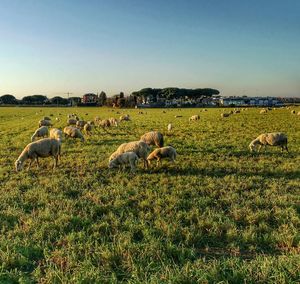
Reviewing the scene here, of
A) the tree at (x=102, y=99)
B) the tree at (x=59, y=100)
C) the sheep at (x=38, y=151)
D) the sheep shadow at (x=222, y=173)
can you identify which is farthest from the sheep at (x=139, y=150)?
the tree at (x=59, y=100)

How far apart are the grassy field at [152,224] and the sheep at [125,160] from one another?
1.16 ft

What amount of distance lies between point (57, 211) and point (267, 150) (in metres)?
13.0

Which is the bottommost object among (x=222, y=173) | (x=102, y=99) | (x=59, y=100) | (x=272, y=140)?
(x=222, y=173)

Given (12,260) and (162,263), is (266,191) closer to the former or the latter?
(162,263)

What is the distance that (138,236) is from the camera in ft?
23.0

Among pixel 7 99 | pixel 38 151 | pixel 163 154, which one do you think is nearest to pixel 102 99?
pixel 7 99

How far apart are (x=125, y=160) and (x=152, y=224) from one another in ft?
19.2

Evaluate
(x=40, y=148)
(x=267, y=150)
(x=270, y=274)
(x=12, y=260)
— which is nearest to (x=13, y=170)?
(x=40, y=148)

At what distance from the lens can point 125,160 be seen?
13.2m

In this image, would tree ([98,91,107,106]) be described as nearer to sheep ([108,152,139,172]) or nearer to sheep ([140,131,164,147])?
sheep ([140,131,164,147])

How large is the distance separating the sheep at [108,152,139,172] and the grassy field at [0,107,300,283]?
1.16ft

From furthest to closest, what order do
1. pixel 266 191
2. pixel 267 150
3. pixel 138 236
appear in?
1. pixel 267 150
2. pixel 266 191
3. pixel 138 236

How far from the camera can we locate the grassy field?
538 centimetres

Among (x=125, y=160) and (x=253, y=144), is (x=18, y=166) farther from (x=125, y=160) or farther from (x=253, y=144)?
(x=253, y=144)
